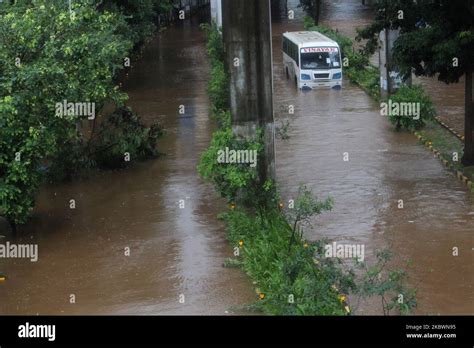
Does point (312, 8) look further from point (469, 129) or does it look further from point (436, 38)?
point (436, 38)

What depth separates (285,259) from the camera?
52.3 ft

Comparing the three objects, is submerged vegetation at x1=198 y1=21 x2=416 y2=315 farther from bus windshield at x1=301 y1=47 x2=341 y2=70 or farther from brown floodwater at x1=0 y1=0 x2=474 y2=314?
bus windshield at x1=301 y1=47 x2=341 y2=70

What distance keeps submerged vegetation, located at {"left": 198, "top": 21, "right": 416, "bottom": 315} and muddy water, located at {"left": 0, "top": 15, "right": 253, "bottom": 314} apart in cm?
45

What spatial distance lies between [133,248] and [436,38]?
8572 mm

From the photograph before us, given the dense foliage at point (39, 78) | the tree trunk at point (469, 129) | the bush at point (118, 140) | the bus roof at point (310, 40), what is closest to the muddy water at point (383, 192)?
the tree trunk at point (469, 129)

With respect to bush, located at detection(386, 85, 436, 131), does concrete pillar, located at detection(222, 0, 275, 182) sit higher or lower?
higher

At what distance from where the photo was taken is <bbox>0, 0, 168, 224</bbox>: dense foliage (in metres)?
18.4

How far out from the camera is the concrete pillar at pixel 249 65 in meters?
20.9

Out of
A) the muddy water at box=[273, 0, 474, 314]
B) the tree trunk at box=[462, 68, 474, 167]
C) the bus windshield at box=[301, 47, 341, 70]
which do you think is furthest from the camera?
the bus windshield at box=[301, 47, 341, 70]

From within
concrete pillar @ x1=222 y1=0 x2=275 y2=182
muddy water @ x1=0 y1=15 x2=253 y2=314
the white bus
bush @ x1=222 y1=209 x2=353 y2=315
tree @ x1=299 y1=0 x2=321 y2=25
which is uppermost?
concrete pillar @ x1=222 y1=0 x2=275 y2=182

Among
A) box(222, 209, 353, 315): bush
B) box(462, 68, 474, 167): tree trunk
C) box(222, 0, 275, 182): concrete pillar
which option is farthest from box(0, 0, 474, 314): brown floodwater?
box(222, 0, 275, 182): concrete pillar

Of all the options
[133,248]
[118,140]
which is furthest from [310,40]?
[133,248]

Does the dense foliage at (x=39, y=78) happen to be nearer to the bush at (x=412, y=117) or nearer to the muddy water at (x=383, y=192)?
the muddy water at (x=383, y=192)

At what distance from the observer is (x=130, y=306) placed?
1535 cm
